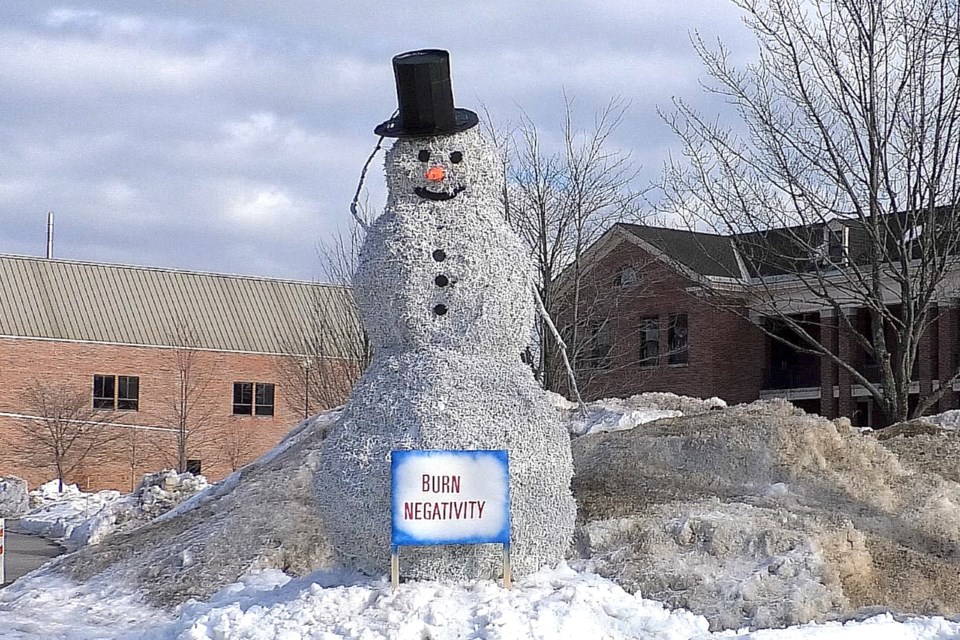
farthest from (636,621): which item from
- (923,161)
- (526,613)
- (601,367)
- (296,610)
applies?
(601,367)

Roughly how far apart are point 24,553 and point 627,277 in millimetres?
16052

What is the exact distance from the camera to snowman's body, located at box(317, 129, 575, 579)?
7785 mm

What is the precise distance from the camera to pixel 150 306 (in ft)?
133

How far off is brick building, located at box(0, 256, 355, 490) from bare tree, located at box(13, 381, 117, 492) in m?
0.04

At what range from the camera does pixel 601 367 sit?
84.2ft

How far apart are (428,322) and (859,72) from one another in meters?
8.08

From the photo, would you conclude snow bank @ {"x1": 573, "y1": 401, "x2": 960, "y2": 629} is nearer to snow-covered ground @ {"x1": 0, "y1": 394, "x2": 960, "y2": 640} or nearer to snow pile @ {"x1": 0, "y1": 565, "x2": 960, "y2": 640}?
snow-covered ground @ {"x1": 0, "y1": 394, "x2": 960, "y2": 640}

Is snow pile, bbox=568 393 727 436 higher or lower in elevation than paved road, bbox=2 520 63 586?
higher

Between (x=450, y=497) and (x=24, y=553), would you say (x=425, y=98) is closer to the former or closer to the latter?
(x=450, y=497)

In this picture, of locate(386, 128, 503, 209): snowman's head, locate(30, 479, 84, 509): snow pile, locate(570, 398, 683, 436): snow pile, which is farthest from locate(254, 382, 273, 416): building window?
locate(386, 128, 503, 209): snowman's head

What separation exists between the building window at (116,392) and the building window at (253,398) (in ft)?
10.1

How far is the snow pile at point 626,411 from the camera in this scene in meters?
14.0

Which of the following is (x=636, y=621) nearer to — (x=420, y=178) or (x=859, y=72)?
(x=420, y=178)

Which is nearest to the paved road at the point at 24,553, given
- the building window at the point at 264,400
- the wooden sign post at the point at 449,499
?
the wooden sign post at the point at 449,499
